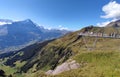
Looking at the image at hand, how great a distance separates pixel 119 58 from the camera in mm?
122562

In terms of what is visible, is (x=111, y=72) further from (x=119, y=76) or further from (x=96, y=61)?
(x=96, y=61)

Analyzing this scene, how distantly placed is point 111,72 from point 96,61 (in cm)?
3657

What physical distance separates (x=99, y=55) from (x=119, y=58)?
74.1 ft

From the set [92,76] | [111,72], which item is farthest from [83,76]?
[111,72]

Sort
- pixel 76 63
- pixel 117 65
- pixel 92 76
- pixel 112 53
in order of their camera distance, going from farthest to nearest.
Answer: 1. pixel 112 53
2. pixel 76 63
3. pixel 117 65
4. pixel 92 76

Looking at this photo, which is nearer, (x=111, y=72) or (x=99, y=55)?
(x=111, y=72)

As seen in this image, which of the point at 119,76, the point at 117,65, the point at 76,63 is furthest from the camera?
the point at 76,63

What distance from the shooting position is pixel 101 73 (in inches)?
3580

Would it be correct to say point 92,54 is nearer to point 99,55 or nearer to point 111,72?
point 99,55

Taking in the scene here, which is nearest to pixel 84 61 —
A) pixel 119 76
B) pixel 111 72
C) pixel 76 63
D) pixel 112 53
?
pixel 76 63

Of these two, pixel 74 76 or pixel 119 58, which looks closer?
pixel 74 76

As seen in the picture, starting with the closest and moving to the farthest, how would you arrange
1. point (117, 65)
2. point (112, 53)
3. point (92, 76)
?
point (92, 76)
point (117, 65)
point (112, 53)

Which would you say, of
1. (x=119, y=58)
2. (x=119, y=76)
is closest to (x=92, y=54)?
(x=119, y=58)

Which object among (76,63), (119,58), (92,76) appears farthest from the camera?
(76,63)
